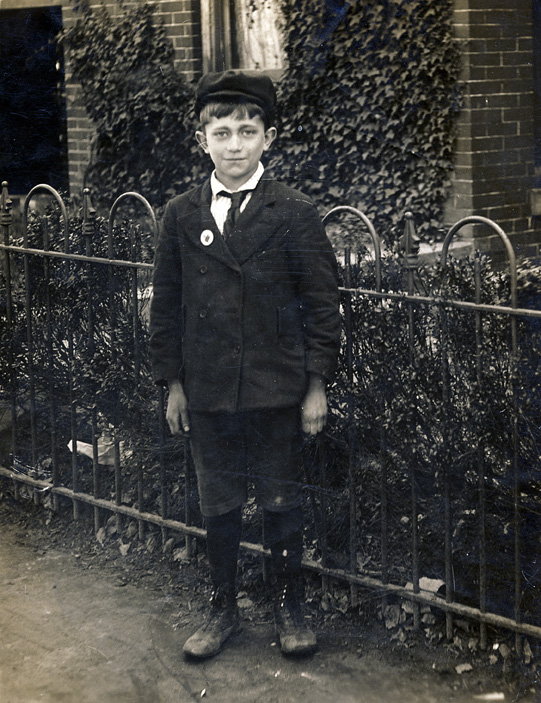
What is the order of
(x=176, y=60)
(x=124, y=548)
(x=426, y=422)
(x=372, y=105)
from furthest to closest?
(x=176, y=60) → (x=372, y=105) → (x=124, y=548) → (x=426, y=422)

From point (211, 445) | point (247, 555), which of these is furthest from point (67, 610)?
point (211, 445)

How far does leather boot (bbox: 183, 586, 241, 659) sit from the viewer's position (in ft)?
11.2

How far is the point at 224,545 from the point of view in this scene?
3500 millimetres

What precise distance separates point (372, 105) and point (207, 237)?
16.0 feet

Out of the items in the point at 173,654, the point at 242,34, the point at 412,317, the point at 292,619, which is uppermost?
the point at 242,34

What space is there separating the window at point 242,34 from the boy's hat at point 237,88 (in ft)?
16.6

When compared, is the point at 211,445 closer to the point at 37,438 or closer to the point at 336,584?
the point at 336,584

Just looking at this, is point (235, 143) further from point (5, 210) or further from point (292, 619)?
point (5, 210)

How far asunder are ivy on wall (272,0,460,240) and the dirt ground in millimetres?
4092

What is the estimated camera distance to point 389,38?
24.8 feet

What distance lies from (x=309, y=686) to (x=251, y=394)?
1.03m

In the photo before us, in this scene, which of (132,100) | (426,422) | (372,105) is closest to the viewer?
(426,422)

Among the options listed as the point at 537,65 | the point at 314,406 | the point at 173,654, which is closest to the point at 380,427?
Result: the point at 314,406

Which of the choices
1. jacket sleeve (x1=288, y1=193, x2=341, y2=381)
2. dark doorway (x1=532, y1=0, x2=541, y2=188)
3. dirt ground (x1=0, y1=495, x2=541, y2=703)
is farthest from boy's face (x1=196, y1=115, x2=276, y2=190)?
dark doorway (x1=532, y1=0, x2=541, y2=188)
